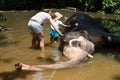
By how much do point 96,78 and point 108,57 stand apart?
2.09m

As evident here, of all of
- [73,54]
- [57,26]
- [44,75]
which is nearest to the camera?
[44,75]

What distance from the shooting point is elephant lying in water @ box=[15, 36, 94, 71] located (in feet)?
27.9

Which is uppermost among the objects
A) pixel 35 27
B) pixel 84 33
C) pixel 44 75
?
pixel 35 27

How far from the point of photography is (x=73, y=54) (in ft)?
31.2

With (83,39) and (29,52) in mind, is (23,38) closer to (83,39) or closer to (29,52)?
(29,52)

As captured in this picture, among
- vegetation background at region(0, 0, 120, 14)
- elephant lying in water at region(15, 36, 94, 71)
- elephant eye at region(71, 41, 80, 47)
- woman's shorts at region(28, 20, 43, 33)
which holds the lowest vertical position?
vegetation background at region(0, 0, 120, 14)

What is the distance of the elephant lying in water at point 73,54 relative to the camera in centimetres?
851

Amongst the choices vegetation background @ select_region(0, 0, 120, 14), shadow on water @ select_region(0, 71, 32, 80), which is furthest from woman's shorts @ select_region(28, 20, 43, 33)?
vegetation background @ select_region(0, 0, 120, 14)

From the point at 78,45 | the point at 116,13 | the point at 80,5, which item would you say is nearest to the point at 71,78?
the point at 78,45

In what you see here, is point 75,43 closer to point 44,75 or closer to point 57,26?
point 57,26

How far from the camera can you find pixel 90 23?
12.9m

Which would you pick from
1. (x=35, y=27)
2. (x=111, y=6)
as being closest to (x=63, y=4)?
(x=111, y=6)

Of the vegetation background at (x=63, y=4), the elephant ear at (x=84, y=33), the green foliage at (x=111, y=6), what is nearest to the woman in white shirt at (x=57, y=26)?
the elephant ear at (x=84, y=33)

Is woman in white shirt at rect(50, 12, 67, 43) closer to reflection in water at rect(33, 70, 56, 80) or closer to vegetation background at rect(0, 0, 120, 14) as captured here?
reflection in water at rect(33, 70, 56, 80)
